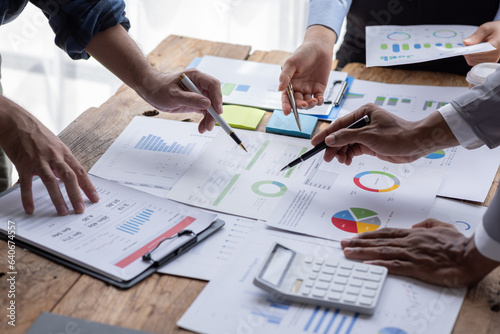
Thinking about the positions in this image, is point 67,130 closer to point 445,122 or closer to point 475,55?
point 445,122

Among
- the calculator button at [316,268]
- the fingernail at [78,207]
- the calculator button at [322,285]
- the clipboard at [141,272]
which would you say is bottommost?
the calculator button at [316,268]

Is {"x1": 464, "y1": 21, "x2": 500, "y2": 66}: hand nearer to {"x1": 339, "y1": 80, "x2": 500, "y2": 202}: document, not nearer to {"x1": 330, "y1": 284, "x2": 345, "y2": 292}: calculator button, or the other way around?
{"x1": 339, "y1": 80, "x2": 500, "y2": 202}: document

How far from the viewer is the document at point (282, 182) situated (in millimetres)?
1144

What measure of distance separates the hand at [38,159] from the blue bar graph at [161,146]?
0.73ft

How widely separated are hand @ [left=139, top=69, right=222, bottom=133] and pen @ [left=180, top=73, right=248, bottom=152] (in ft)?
0.05

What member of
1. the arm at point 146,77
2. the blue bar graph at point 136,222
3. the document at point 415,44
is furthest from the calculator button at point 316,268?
the document at point 415,44

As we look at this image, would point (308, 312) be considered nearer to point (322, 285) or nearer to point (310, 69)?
point (322, 285)

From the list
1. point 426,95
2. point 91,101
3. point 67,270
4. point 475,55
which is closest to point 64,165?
point 67,270

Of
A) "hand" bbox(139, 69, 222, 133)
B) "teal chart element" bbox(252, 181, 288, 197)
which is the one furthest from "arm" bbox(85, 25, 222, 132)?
"teal chart element" bbox(252, 181, 288, 197)

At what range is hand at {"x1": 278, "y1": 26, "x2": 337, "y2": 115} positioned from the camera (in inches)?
58.9

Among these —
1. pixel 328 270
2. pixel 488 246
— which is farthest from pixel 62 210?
pixel 488 246

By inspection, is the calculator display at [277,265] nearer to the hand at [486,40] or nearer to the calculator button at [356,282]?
the calculator button at [356,282]

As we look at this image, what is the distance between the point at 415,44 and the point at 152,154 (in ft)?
2.78

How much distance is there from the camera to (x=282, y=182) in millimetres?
1212
